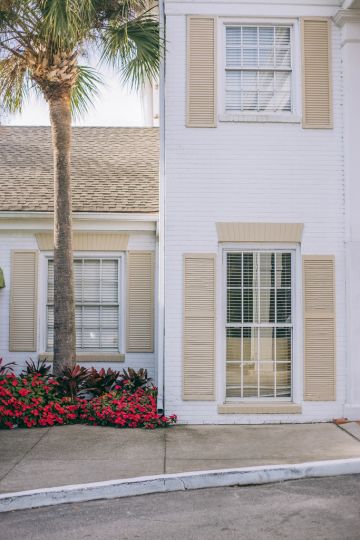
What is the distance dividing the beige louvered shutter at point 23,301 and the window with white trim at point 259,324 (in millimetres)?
3744

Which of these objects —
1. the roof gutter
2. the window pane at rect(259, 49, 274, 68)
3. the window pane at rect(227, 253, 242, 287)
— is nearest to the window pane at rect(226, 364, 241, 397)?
the window pane at rect(227, 253, 242, 287)

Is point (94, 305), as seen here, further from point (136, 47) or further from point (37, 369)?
point (136, 47)

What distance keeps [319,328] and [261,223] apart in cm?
181

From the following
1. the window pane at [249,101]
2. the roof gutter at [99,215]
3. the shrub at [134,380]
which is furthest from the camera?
the roof gutter at [99,215]

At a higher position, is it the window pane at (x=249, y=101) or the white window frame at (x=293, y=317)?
the window pane at (x=249, y=101)

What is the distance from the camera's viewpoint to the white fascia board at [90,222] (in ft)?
39.3

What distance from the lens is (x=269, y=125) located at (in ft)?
34.1

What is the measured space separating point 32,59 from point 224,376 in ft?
19.6

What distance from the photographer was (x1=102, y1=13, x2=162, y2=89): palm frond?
10.6 metres

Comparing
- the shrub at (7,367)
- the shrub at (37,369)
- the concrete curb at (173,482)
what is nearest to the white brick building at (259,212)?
the shrub at (37,369)

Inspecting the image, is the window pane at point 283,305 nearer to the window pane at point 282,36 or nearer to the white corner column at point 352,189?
the white corner column at point 352,189

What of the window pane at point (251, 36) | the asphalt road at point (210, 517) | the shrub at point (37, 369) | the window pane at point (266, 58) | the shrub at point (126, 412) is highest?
the window pane at point (251, 36)

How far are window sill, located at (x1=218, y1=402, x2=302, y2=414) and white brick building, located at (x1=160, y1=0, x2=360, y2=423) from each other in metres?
0.02

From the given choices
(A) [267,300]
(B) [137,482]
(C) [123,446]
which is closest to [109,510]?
(B) [137,482]
